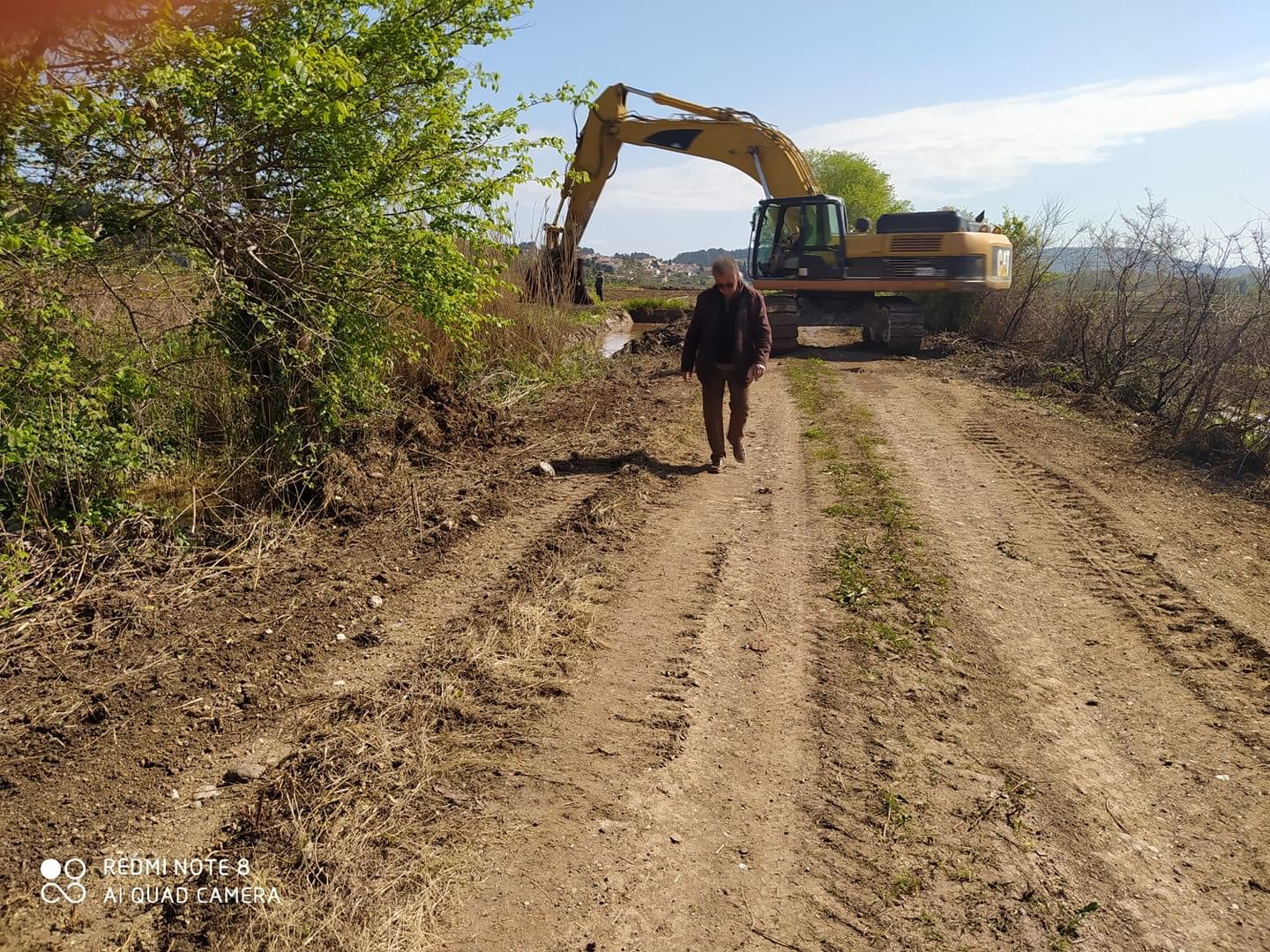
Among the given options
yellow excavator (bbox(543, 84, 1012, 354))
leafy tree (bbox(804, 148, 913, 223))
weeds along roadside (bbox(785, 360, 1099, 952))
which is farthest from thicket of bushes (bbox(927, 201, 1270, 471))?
leafy tree (bbox(804, 148, 913, 223))

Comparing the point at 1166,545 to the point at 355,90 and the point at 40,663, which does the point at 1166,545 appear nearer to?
the point at 355,90

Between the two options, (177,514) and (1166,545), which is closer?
(177,514)

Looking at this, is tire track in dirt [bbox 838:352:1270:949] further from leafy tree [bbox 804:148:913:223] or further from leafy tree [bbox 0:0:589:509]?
leafy tree [bbox 804:148:913:223]

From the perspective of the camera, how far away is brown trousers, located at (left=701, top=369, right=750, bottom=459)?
7969mm

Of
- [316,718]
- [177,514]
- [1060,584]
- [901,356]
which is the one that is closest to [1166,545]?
[1060,584]

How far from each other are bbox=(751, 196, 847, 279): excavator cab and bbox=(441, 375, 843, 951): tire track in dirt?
1241 cm

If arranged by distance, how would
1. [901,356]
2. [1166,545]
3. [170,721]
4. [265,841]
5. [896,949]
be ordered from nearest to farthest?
[896,949] → [265,841] → [170,721] → [1166,545] → [901,356]

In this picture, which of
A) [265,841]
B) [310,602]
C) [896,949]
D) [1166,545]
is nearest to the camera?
[896,949]

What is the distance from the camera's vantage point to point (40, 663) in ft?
13.7

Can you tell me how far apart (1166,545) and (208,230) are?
7.01 metres

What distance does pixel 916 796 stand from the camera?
3.44m

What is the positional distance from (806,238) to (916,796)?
1488 centimetres
